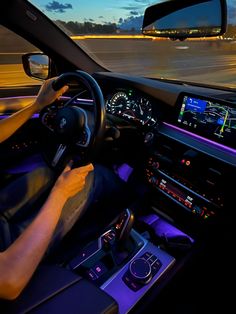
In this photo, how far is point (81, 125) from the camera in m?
1.81

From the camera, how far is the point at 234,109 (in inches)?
78.3

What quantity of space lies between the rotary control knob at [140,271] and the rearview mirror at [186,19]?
4.42ft

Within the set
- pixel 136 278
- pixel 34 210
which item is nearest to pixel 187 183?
pixel 136 278

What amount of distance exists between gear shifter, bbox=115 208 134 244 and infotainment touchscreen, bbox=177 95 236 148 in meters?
0.72

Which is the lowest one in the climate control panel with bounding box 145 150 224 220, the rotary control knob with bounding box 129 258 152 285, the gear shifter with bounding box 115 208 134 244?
the rotary control knob with bounding box 129 258 152 285

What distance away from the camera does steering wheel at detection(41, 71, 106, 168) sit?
1.69 meters

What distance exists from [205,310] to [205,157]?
0.98 metres

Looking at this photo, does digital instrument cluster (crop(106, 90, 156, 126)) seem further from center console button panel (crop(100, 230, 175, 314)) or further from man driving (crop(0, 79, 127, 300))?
center console button panel (crop(100, 230, 175, 314))

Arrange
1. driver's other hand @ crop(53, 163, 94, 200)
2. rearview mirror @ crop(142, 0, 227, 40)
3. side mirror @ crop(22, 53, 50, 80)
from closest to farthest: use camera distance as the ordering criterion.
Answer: driver's other hand @ crop(53, 163, 94, 200)
rearview mirror @ crop(142, 0, 227, 40)
side mirror @ crop(22, 53, 50, 80)

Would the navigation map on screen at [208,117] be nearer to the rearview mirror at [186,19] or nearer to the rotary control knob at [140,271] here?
the rearview mirror at [186,19]

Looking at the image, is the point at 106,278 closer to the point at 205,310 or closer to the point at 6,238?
the point at 6,238

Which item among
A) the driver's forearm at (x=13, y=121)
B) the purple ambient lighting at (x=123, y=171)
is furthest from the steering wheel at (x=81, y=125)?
the purple ambient lighting at (x=123, y=171)

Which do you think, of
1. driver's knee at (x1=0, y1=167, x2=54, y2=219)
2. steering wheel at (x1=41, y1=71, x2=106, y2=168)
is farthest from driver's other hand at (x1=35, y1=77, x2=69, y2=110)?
driver's knee at (x1=0, y1=167, x2=54, y2=219)

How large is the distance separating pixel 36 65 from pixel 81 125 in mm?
1687
